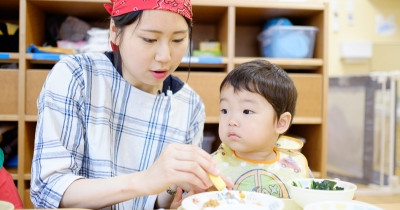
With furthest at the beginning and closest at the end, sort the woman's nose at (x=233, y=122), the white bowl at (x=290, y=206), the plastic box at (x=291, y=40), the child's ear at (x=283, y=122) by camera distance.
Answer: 1. the plastic box at (x=291, y=40)
2. the child's ear at (x=283, y=122)
3. the woman's nose at (x=233, y=122)
4. the white bowl at (x=290, y=206)

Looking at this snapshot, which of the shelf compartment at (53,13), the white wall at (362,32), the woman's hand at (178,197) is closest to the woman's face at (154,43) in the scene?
the woman's hand at (178,197)

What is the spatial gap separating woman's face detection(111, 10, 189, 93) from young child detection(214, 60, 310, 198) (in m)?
0.20

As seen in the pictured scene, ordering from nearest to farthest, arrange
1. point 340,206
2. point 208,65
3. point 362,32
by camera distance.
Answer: point 340,206 → point 208,65 → point 362,32

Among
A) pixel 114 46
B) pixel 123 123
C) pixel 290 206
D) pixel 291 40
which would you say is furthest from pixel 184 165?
pixel 291 40

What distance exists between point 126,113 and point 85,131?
158 mm

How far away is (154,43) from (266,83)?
35cm

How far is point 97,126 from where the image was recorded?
1.13 metres

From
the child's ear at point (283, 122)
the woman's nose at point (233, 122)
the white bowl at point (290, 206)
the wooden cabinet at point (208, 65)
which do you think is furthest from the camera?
the wooden cabinet at point (208, 65)

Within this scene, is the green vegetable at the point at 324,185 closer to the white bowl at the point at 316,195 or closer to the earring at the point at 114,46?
the white bowl at the point at 316,195

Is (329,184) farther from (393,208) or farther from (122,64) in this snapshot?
(122,64)

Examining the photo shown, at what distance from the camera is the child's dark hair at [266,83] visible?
1.15 meters

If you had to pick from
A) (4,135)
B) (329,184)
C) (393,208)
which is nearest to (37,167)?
(329,184)

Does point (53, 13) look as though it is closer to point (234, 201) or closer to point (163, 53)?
point (163, 53)

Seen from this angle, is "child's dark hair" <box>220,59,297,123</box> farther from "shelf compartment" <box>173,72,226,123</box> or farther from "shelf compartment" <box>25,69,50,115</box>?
"shelf compartment" <box>25,69,50,115</box>
